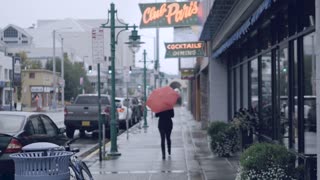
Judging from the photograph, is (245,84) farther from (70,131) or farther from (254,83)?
(70,131)

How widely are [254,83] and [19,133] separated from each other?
646 cm

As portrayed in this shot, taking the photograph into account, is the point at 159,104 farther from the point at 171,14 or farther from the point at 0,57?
the point at 0,57

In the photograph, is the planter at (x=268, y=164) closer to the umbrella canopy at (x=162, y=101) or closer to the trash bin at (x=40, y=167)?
the trash bin at (x=40, y=167)

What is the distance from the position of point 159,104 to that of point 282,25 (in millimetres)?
4553

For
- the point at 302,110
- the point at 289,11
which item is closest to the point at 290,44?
the point at 289,11

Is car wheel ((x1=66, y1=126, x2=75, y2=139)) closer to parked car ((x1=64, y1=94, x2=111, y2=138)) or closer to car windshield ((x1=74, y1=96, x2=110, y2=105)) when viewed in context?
parked car ((x1=64, y1=94, x2=111, y2=138))

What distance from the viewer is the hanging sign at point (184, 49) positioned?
835 inches

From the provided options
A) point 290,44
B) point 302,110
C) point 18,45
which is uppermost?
point 18,45

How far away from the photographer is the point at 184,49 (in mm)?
21938

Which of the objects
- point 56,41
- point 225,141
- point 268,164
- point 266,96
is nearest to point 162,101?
point 225,141

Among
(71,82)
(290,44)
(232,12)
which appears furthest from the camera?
(71,82)

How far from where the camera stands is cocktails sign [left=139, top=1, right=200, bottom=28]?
59.1ft

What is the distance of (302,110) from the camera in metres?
9.02

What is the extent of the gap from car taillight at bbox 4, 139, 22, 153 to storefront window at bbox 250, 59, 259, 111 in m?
6.25
